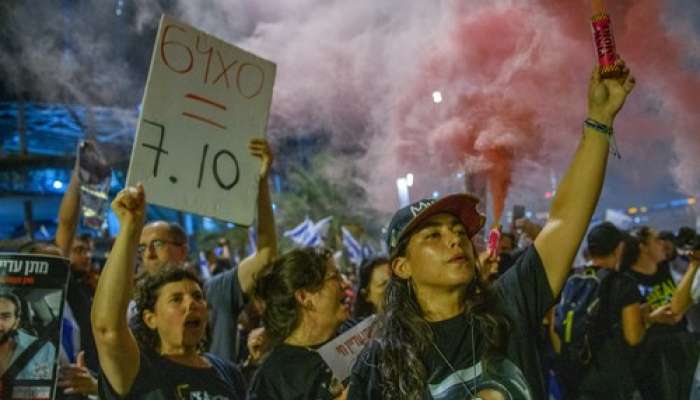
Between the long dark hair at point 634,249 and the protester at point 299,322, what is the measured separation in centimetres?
350

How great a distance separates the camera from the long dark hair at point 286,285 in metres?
3.42

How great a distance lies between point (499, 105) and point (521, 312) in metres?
2.19

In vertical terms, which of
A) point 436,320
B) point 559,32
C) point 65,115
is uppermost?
point 65,115

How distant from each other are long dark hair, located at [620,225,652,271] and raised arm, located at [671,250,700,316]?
755 millimetres

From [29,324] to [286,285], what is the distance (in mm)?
1197

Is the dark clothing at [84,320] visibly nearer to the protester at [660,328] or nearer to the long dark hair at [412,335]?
the long dark hair at [412,335]

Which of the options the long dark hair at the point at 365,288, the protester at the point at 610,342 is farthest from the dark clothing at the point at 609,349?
the long dark hair at the point at 365,288

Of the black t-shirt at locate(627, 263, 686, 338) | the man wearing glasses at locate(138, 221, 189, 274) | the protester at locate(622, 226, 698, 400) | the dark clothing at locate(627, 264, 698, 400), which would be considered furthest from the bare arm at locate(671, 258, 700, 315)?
the man wearing glasses at locate(138, 221, 189, 274)

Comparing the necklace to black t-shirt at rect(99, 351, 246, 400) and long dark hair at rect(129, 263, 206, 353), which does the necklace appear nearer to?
black t-shirt at rect(99, 351, 246, 400)

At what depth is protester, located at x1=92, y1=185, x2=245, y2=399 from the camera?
112 inches

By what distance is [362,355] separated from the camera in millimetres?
2738

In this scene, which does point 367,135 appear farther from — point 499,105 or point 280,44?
point 499,105

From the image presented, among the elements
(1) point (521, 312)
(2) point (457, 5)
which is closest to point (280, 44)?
(2) point (457, 5)

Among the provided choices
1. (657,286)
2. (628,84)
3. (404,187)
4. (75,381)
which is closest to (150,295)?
(75,381)
